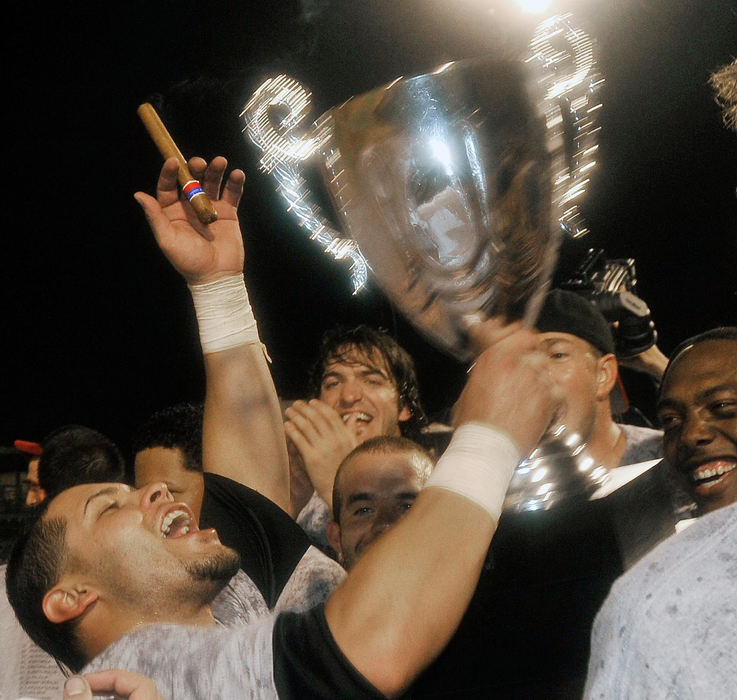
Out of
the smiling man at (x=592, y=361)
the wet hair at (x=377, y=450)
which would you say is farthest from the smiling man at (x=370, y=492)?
the smiling man at (x=592, y=361)

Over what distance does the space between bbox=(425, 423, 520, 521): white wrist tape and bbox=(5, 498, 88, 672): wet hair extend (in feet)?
2.70

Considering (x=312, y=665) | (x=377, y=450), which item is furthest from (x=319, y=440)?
(x=312, y=665)

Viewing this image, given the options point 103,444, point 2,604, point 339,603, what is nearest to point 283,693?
point 339,603

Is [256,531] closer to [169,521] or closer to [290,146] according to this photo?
[169,521]

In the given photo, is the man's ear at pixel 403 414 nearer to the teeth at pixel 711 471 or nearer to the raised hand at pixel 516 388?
the teeth at pixel 711 471

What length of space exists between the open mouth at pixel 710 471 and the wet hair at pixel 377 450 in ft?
1.67

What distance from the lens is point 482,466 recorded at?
0.91 meters

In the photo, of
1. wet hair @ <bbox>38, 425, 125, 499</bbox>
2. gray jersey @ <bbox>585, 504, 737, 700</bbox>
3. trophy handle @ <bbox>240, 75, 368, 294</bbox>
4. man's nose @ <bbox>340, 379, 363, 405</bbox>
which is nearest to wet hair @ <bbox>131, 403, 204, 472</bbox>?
wet hair @ <bbox>38, 425, 125, 499</bbox>

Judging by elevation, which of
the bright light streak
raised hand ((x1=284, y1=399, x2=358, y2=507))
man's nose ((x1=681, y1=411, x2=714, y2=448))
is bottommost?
man's nose ((x1=681, y1=411, x2=714, y2=448))

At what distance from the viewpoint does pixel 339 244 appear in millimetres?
1293

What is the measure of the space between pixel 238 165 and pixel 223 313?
81.9 inches

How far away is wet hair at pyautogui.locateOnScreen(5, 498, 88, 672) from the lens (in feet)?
4.58

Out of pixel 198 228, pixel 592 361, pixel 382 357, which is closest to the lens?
pixel 198 228

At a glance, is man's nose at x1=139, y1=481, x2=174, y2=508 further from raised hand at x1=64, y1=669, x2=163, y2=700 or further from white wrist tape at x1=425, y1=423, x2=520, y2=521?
white wrist tape at x1=425, y1=423, x2=520, y2=521
